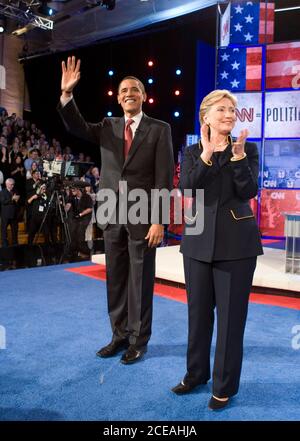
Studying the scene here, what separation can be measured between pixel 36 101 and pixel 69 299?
1063 cm

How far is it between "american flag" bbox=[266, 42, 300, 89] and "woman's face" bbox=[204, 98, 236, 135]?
20.6 ft

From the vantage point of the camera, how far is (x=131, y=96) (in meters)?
2.42

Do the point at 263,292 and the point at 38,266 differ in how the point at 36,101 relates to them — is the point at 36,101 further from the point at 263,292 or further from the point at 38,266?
the point at 263,292

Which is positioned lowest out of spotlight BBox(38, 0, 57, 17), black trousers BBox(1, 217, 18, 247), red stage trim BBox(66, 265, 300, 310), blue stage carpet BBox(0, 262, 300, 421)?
blue stage carpet BBox(0, 262, 300, 421)

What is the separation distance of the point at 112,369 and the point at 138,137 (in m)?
1.25

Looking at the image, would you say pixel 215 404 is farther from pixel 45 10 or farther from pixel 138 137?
pixel 45 10

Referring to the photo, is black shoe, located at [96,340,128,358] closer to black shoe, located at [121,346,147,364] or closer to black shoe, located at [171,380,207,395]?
black shoe, located at [121,346,147,364]

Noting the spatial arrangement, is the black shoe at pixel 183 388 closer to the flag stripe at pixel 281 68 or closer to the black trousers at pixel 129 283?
the black trousers at pixel 129 283

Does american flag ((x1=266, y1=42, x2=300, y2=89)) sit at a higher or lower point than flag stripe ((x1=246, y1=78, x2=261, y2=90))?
higher

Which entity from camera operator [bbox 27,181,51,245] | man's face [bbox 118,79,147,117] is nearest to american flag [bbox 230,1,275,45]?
camera operator [bbox 27,181,51,245]

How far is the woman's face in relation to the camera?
1812mm

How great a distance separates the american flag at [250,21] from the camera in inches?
282

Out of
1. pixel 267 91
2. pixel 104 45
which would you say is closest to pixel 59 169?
pixel 267 91

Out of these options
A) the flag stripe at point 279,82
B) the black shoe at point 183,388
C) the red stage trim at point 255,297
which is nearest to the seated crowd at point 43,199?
the red stage trim at point 255,297
